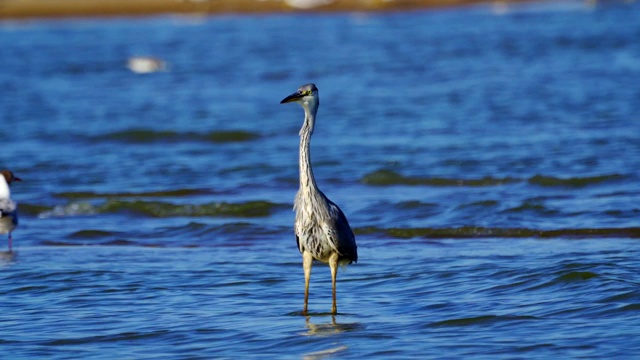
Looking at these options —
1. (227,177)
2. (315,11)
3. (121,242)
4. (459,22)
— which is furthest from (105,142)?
(315,11)

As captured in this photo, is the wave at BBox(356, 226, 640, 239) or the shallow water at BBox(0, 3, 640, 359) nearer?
the shallow water at BBox(0, 3, 640, 359)

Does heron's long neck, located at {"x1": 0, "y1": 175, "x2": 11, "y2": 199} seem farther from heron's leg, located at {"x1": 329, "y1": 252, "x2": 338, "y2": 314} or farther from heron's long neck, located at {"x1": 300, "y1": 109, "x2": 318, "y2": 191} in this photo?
heron's long neck, located at {"x1": 300, "y1": 109, "x2": 318, "y2": 191}

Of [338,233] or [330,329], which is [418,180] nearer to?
[338,233]

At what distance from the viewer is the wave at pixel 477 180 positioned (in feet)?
45.5

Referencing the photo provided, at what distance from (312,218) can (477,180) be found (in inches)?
270

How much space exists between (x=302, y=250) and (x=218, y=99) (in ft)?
57.6

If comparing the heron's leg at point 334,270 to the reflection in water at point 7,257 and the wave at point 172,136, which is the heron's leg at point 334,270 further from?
the wave at point 172,136

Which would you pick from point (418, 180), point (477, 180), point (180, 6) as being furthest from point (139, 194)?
point (180, 6)

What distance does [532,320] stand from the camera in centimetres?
770

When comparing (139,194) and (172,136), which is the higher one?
(172,136)

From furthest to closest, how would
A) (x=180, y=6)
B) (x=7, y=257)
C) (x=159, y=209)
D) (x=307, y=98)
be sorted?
(x=180, y=6) → (x=159, y=209) → (x=7, y=257) → (x=307, y=98)

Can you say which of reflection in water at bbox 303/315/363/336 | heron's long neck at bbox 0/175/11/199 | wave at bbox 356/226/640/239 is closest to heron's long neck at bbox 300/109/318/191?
reflection in water at bbox 303/315/363/336

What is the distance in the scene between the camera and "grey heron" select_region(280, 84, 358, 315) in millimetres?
7773

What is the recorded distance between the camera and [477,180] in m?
14.4
